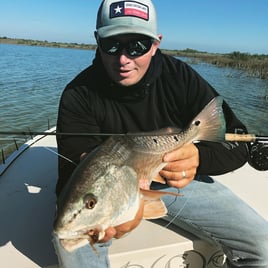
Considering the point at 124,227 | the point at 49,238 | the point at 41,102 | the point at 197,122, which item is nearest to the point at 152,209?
the point at 124,227

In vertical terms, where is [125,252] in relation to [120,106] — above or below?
below

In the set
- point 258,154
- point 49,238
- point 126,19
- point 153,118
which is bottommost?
point 49,238

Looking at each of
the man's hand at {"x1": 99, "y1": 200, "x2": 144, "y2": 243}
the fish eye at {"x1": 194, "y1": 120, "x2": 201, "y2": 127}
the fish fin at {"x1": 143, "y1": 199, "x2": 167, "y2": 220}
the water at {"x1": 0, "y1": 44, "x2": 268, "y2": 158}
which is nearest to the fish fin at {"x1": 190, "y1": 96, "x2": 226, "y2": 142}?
the fish eye at {"x1": 194, "y1": 120, "x2": 201, "y2": 127}

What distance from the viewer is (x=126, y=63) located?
2.35 m

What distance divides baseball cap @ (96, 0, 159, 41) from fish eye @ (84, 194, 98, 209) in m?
1.15

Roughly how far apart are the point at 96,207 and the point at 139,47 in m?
1.23

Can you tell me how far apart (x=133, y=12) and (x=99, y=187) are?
1248mm

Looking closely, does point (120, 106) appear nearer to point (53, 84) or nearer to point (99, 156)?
point (99, 156)

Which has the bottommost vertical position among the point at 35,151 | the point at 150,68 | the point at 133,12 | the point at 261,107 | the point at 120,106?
the point at 261,107

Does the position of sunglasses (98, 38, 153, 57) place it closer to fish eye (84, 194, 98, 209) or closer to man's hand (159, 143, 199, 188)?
man's hand (159, 143, 199, 188)

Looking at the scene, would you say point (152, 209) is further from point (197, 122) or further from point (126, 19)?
point (126, 19)

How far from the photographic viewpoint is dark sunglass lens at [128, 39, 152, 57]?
2.33 metres

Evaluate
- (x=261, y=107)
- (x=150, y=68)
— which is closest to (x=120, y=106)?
(x=150, y=68)

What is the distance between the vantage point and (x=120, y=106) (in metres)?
2.67
